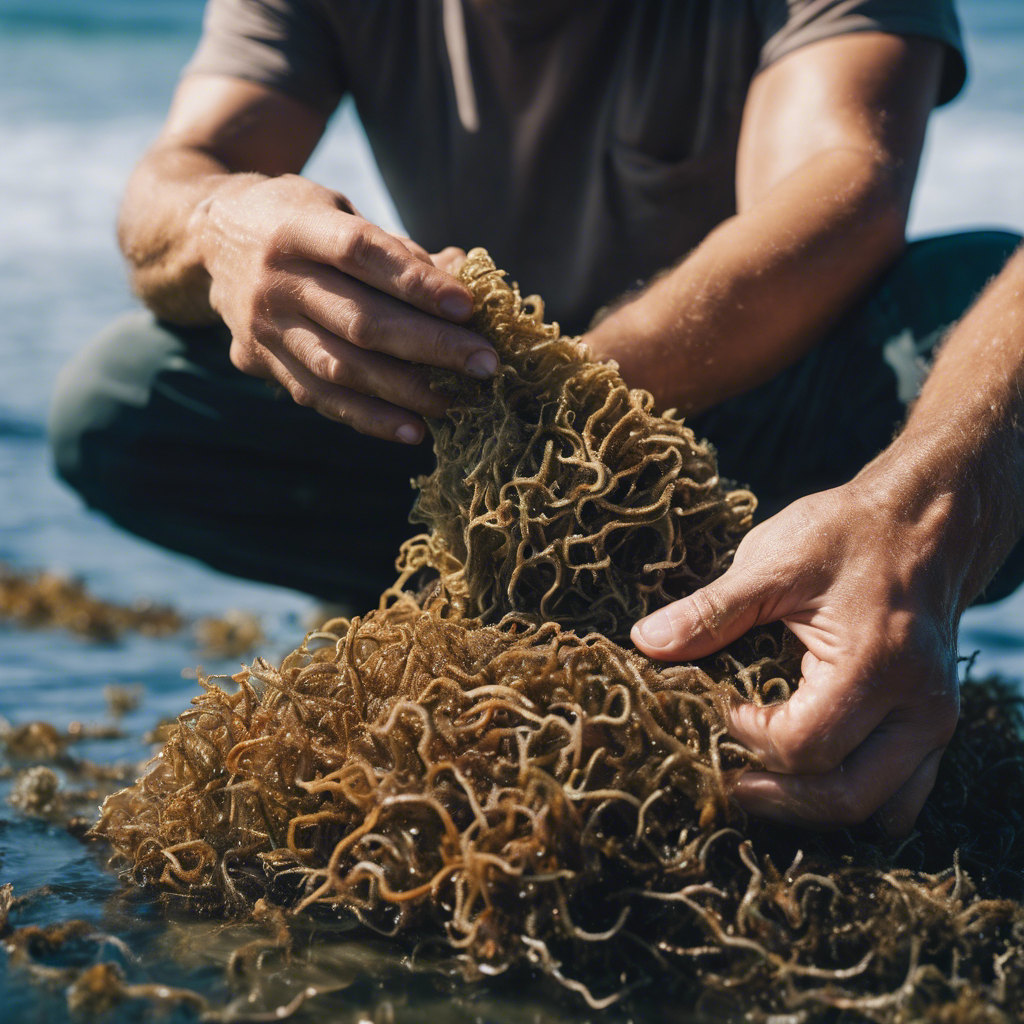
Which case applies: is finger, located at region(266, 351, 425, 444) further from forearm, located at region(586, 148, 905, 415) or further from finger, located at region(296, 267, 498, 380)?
forearm, located at region(586, 148, 905, 415)

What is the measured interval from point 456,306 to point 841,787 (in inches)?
33.1

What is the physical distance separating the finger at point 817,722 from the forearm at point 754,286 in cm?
72

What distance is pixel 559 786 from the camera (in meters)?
1.13

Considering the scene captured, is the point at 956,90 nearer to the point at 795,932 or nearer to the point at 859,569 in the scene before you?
the point at 859,569

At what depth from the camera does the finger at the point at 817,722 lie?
A: 3.84 ft

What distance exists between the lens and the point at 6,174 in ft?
47.2

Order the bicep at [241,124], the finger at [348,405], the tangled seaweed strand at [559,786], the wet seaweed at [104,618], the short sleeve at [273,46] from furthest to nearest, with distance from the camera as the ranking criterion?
the wet seaweed at [104,618]
the short sleeve at [273,46]
the bicep at [241,124]
the finger at [348,405]
the tangled seaweed strand at [559,786]

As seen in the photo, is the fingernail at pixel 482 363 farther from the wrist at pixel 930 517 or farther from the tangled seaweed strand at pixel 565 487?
the wrist at pixel 930 517

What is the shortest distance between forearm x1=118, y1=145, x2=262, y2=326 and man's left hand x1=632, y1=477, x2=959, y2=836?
1.27 meters

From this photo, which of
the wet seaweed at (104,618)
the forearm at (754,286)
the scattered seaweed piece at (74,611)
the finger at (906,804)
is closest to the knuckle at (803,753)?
the finger at (906,804)

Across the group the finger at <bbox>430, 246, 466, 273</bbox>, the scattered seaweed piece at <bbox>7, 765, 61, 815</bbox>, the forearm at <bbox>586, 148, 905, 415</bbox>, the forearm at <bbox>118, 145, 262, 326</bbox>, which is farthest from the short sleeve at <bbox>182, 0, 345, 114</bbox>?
the scattered seaweed piece at <bbox>7, 765, 61, 815</bbox>

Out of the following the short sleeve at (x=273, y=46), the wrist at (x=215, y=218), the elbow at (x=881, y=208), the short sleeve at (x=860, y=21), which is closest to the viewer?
the wrist at (x=215, y=218)

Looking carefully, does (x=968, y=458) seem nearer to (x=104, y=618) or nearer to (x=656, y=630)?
(x=656, y=630)

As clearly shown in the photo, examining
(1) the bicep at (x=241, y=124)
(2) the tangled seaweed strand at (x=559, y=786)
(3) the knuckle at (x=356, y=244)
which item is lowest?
(2) the tangled seaweed strand at (x=559, y=786)
